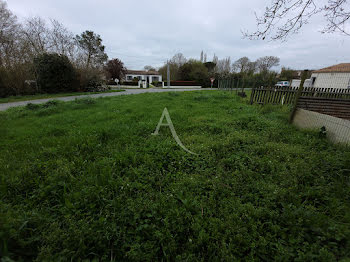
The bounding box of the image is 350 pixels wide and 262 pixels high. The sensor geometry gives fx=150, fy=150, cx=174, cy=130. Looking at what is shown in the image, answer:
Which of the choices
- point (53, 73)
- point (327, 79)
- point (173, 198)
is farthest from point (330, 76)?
point (53, 73)

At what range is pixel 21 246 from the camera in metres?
1.58

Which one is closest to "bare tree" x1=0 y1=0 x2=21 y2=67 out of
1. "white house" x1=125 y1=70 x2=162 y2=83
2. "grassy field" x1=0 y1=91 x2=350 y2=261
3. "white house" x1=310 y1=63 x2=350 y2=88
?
"grassy field" x1=0 y1=91 x2=350 y2=261

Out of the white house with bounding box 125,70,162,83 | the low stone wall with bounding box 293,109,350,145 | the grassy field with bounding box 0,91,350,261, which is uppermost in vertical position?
the white house with bounding box 125,70,162,83

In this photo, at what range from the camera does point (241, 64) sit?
45.3 m

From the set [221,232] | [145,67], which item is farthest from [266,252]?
[145,67]

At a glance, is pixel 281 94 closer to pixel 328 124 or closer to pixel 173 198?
pixel 328 124

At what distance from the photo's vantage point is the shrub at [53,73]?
14.7 meters

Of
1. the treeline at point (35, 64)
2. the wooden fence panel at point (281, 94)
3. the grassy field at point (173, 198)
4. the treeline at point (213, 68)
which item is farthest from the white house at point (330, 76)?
the treeline at point (35, 64)

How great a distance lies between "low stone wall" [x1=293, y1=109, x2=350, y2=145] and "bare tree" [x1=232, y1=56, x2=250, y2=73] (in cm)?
4495

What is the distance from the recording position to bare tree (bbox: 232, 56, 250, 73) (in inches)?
1757

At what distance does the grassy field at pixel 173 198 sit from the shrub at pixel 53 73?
14137 millimetres

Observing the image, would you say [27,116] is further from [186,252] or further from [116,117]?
[186,252]

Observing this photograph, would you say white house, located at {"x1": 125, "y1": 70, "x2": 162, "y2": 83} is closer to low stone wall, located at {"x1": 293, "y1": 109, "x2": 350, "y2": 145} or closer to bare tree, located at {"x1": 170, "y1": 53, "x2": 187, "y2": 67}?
bare tree, located at {"x1": 170, "y1": 53, "x2": 187, "y2": 67}

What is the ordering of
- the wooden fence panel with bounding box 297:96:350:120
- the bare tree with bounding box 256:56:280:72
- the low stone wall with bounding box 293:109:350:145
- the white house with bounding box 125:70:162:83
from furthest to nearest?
the white house with bounding box 125:70:162:83 < the bare tree with bounding box 256:56:280:72 < the wooden fence panel with bounding box 297:96:350:120 < the low stone wall with bounding box 293:109:350:145
